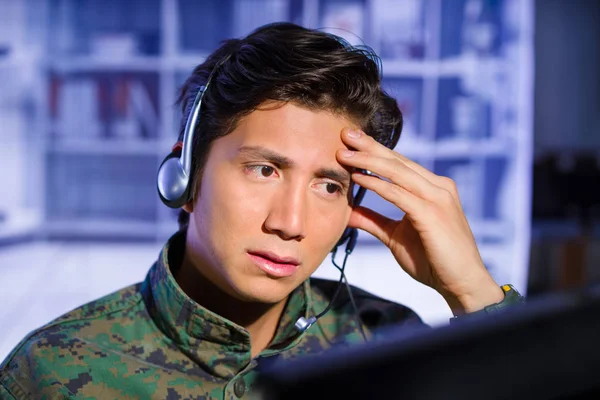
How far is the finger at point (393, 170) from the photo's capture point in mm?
1143

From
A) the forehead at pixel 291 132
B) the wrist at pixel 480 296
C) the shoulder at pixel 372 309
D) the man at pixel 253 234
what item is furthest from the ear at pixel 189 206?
the wrist at pixel 480 296

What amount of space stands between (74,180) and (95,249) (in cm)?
37

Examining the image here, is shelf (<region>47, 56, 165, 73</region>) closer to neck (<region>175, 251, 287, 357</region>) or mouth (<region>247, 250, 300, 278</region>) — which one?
neck (<region>175, 251, 287, 357</region>)

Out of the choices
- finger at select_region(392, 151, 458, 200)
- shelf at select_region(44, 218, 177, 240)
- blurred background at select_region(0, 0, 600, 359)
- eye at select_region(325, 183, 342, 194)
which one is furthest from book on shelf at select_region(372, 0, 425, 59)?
eye at select_region(325, 183, 342, 194)

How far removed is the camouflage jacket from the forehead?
0.29 metres

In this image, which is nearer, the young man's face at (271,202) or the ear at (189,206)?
the young man's face at (271,202)

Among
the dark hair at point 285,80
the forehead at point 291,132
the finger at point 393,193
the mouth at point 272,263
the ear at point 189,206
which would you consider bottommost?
the mouth at point 272,263

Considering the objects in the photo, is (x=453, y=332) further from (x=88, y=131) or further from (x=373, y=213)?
(x=88, y=131)

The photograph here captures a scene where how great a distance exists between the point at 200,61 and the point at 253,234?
85.3 inches

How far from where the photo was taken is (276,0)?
312 cm

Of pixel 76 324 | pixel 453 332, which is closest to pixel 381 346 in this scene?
pixel 453 332

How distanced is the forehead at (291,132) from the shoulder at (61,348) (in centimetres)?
40

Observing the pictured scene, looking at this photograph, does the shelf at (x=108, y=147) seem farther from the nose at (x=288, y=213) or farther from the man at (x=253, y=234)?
the nose at (x=288, y=213)

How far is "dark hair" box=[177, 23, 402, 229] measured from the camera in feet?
3.79
